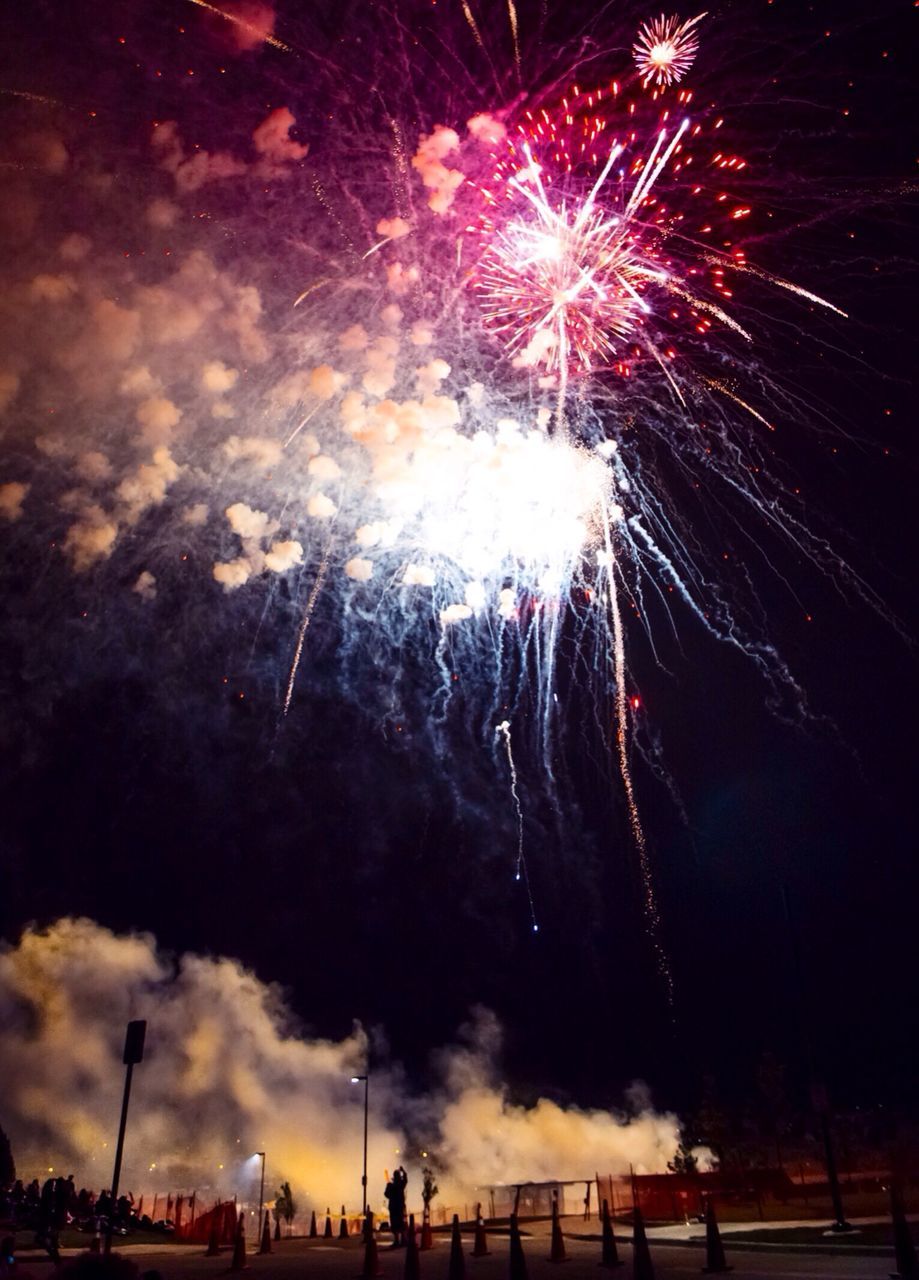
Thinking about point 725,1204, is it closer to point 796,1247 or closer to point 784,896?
point 784,896

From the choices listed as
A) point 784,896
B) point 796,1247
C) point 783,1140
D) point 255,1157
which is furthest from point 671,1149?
point 796,1247

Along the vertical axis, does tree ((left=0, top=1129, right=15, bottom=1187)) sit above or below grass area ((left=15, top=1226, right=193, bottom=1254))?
above

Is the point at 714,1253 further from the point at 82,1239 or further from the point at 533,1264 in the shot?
the point at 82,1239

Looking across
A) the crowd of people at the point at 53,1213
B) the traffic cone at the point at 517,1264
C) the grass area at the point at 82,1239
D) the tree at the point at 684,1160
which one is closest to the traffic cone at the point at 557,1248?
the traffic cone at the point at 517,1264

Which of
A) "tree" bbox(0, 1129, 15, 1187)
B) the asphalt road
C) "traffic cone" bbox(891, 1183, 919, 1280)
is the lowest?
the asphalt road

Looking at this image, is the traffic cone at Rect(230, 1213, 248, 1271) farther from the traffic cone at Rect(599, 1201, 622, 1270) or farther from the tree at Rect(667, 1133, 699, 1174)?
the tree at Rect(667, 1133, 699, 1174)

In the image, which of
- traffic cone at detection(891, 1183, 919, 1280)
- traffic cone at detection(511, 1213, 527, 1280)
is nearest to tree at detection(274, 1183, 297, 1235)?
traffic cone at detection(511, 1213, 527, 1280)

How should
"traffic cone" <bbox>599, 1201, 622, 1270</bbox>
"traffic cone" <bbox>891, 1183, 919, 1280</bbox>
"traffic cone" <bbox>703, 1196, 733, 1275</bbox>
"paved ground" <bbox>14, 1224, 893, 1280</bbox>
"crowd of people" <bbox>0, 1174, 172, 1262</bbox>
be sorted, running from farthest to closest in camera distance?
"crowd of people" <bbox>0, 1174, 172, 1262</bbox> → "traffic cone" <bbox>599, 1201, 622, 1270</bbox> → "traffic cone" <bbox>703, 1196, 733, 1275</bbox> → "paved ground" <bbox>14, 1224, 893, 1280</bbox> → "traffic cone" <bbox>891, 1183, 919, 1280</bbox>
